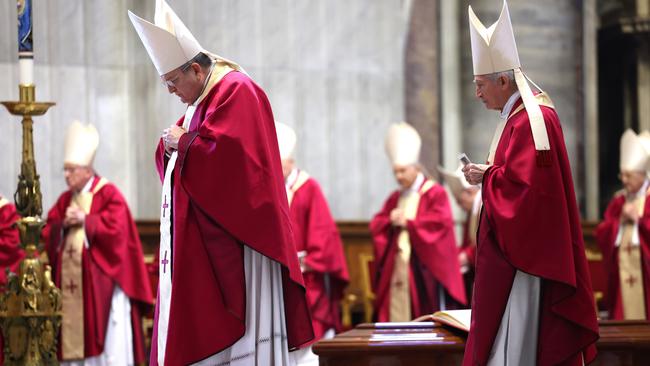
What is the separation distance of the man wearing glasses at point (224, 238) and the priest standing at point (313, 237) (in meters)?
4.48

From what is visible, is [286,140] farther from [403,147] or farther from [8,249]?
[8,249]

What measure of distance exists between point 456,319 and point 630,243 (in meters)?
5.36

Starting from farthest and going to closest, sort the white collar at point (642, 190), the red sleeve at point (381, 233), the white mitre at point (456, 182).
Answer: the white mitre at point (456, 182) → the white collar at point (642, 190) → the red sleeve at point (381, 233)

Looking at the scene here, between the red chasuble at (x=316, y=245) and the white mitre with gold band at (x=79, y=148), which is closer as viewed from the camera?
the white mitre with gold band at (x=79, y=148)

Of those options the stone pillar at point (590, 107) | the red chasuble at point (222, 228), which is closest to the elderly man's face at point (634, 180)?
the stone pillar at point (590, 107)

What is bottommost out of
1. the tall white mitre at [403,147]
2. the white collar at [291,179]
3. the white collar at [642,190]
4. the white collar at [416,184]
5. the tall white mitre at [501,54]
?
the white collar at [642,190]

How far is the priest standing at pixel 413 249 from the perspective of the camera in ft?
31.9

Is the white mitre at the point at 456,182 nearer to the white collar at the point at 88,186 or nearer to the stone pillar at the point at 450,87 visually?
the stone pillar at the point at 450,87

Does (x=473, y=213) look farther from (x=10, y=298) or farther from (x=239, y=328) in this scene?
(x=239, y=328)

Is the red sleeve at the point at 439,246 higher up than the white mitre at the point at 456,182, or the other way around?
the white mitre at the point at 456,182

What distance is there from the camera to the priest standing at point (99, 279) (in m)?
8.57

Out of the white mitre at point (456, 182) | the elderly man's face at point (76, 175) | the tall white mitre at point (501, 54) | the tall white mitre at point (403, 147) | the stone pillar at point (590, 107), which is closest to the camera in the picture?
the tall white mitre at point (501, 54)

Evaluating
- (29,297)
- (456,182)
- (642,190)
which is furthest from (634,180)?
(29,297)

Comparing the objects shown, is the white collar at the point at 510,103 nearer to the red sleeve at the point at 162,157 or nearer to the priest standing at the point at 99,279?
the red sleeve at the point at 162,157
